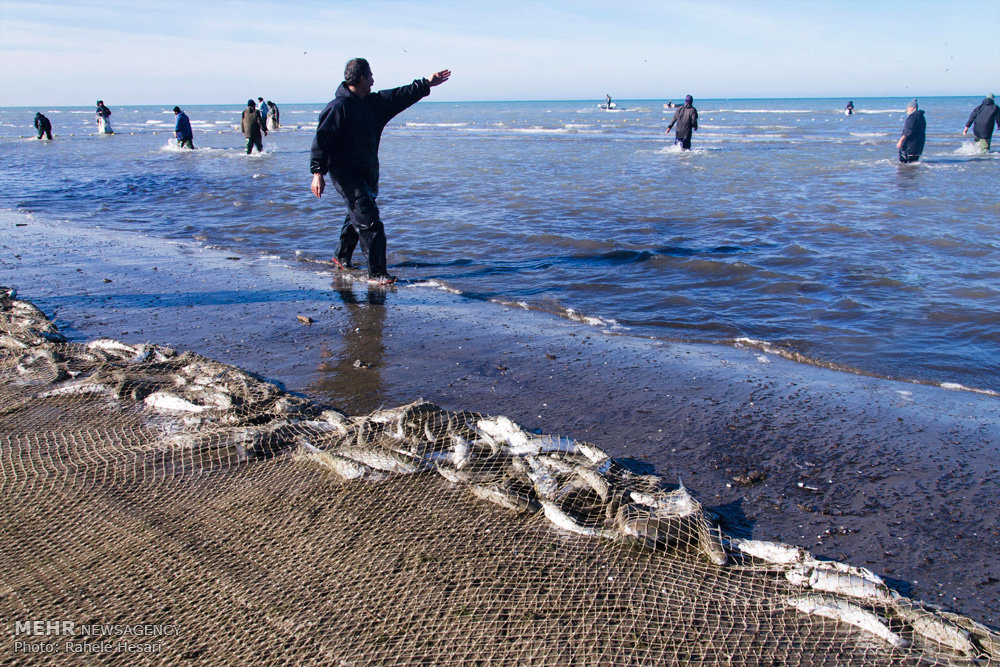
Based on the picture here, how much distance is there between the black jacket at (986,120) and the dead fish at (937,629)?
2227cm

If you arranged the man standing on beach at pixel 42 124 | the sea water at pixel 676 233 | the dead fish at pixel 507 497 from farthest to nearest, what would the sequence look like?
the man standing on beach at pixel 42 124 < the sea water at pixel 676 233 < the dead fish at pixel 507 497

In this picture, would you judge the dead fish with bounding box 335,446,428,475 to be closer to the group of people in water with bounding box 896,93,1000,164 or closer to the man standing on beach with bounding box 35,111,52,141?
the group of people in water with bounding box 896,93,1000,164

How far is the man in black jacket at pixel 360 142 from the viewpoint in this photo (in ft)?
19.8

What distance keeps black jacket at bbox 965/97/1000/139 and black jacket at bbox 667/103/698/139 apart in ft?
26.4

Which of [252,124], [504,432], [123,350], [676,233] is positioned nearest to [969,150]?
[676,233]

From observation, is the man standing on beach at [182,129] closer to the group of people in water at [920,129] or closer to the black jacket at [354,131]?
the black jacket at [354,131]

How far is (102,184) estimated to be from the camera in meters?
15.6

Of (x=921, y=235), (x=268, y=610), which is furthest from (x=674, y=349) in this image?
(x=921, y=235)

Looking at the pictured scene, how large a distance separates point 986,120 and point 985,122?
0.23 feet

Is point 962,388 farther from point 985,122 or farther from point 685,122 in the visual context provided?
point 985,122

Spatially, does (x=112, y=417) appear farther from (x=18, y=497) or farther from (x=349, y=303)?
(x=349, y=303)

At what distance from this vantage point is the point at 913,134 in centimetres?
1677

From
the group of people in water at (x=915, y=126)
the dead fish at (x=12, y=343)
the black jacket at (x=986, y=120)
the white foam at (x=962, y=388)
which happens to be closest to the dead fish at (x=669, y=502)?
the white foam at (x=962, y=388)

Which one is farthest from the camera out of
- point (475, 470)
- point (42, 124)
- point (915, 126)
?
point (42, 124)
